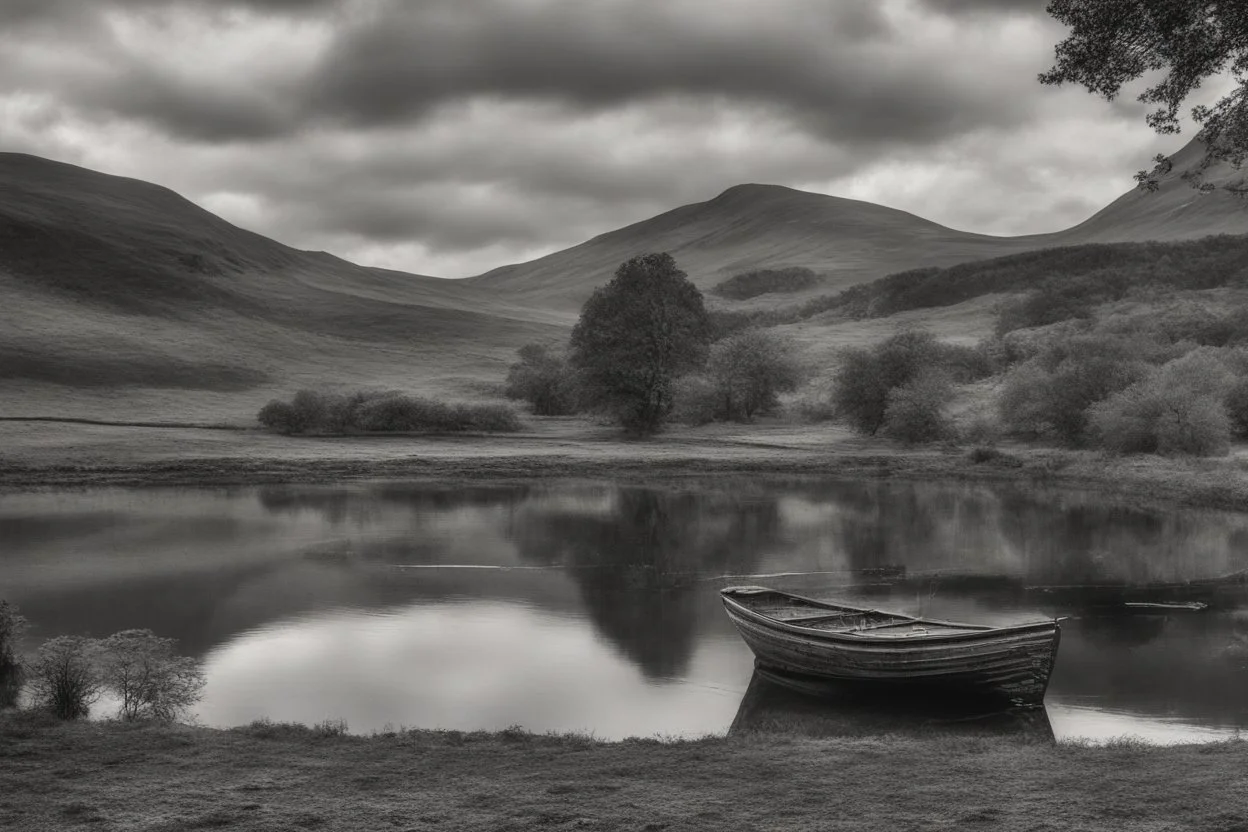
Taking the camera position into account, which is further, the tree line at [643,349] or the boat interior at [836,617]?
the tree line at [643,349]

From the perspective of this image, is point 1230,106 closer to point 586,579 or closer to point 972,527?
point 586,579

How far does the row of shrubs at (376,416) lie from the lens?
78.7 meters

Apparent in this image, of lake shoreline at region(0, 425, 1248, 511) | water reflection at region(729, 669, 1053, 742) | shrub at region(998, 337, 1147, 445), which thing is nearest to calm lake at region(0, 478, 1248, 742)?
water reflection at region(729, 669, 1053, 742)

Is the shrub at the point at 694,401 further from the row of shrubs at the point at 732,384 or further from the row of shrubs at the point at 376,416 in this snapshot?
the row of shrubs at the point at 376,416

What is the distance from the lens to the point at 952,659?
1828cm

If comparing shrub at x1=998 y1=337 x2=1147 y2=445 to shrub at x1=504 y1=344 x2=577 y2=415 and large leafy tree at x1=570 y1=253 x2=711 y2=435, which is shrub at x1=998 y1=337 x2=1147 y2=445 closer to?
large leafy tree at x1=570 y1=253 x2=711 y2=435

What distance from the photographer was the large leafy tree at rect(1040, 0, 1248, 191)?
15844mm

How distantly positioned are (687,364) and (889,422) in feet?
54.2

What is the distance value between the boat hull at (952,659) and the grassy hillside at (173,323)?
74624 mm

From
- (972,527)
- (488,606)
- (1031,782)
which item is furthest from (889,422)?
(1031,782)

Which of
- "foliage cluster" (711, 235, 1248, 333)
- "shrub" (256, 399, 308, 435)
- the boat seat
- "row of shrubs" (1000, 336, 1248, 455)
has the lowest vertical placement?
the boat seat

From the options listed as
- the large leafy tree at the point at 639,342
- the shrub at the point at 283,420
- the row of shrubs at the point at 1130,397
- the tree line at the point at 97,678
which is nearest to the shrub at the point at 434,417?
the shrub at the point at 283,420

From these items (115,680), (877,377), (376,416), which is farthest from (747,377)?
(115,680)

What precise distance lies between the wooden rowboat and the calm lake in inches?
28.4
